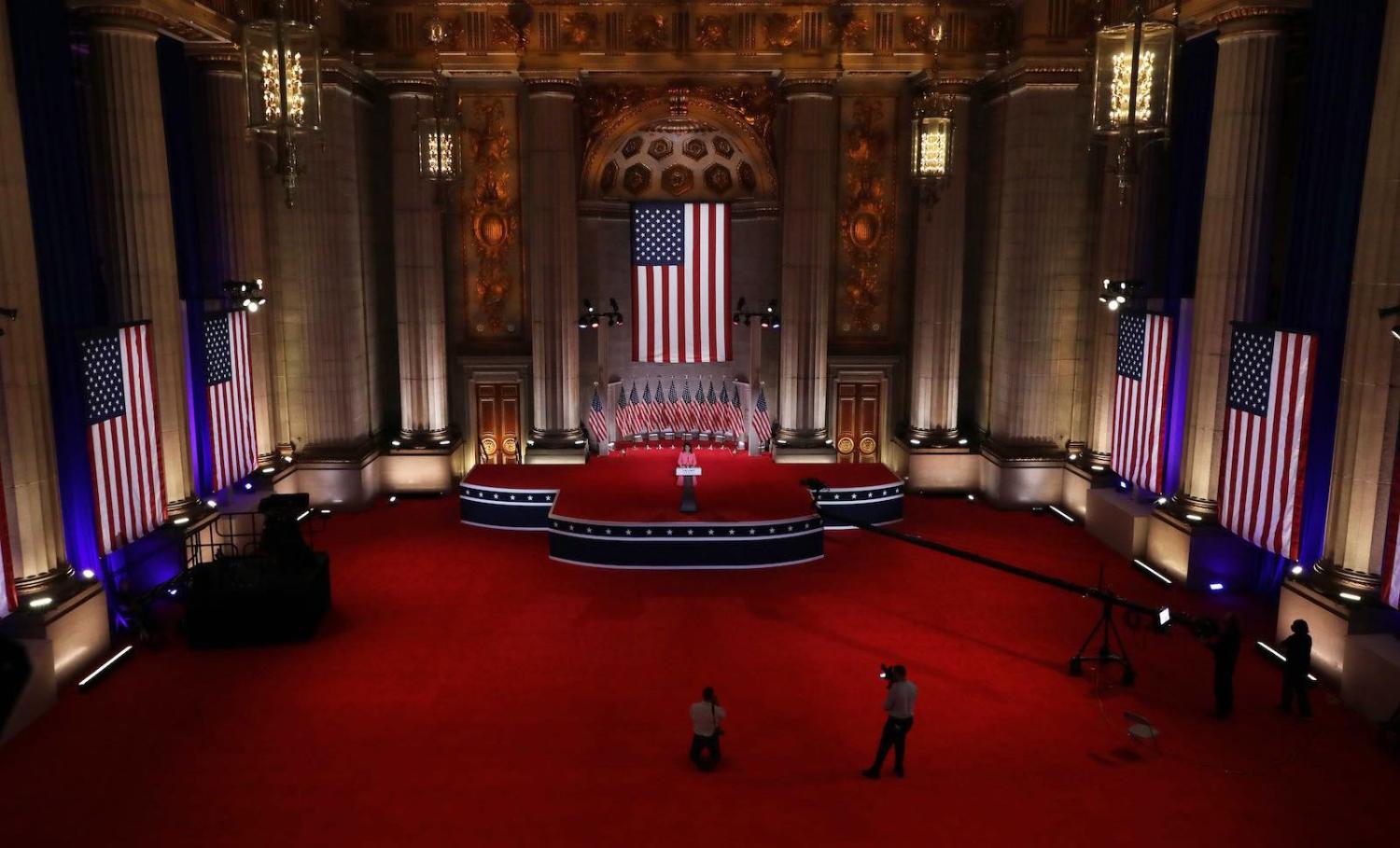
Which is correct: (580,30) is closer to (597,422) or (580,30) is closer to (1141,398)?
(597,422)

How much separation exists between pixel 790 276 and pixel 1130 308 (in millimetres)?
6688

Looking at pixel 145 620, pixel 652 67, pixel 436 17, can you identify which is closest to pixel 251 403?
pixel 145 620

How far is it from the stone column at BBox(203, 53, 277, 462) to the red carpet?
17.3 ft

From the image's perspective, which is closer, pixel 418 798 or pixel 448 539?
pixel 418 798

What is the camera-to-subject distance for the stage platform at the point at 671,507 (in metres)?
16.5

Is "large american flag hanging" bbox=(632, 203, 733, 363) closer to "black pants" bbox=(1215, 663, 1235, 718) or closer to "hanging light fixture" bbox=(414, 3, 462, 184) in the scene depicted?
"hanging light fixture" bbox=(414, 3, 462, 184)

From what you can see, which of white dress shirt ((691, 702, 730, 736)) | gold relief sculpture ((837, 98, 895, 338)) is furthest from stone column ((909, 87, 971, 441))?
white dress shirt ((691, 702, 730, 736))

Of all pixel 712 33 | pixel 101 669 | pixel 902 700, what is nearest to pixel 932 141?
pixel 712 33

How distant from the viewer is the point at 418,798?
951cm

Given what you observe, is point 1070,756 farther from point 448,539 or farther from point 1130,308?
point 448,539

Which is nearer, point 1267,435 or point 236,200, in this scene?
point 1267,435

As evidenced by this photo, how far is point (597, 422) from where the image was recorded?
22.5 m

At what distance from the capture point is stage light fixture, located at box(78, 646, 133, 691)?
11.7 metres

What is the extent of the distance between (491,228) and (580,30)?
4308 mm
